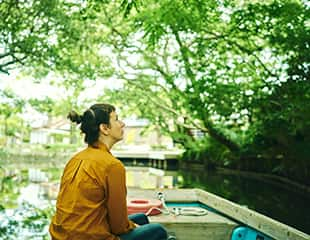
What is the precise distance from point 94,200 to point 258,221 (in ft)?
5.84

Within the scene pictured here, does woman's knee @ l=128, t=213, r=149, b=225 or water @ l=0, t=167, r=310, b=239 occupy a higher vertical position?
woman's knee @ l=128, t=213, r=149, b=225

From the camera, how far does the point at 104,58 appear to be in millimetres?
17844

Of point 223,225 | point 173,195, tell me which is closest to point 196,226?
point 223,225

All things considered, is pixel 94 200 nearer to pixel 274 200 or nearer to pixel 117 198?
pixel 117 198

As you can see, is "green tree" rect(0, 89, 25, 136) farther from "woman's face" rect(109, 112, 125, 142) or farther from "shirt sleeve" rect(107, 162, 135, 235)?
"shirt sleeve" rect(107, 162, 135, 235)

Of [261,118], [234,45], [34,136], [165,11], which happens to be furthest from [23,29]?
[34,136]

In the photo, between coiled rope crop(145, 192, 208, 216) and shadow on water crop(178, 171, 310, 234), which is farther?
shadow on water crop(178, 171, 310, 234)

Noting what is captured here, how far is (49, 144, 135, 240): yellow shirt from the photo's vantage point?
86.4 inches

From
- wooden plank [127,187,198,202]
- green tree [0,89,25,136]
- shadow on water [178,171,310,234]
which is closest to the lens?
wooden plank [127,187,198,202]

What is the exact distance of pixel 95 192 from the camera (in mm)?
2201

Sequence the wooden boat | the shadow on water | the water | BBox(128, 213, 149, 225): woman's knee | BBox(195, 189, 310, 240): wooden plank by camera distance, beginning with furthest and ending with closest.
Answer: the water
the shadow on water
the wooden boat
BBox(195, 189, 310, 240): wooden plank
BBox(128, 213, 149, 225): woman's knee

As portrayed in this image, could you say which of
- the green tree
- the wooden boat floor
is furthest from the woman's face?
the green tree

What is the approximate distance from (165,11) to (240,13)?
2.00 m

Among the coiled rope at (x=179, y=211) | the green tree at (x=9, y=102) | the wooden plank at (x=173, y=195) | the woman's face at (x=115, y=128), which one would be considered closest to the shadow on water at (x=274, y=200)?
the wooden plank at (x=173, y=195)
